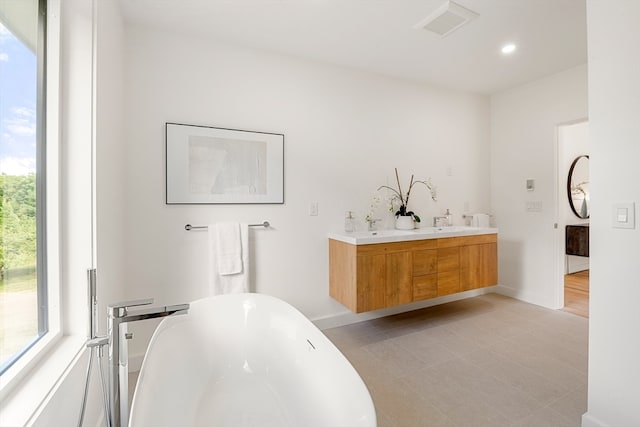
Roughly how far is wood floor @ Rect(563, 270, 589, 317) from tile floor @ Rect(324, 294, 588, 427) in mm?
234

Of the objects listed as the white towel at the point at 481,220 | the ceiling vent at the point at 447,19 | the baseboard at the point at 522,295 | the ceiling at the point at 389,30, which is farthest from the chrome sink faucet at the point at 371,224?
the baseboard at the point at 522,295

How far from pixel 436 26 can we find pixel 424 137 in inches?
51.1

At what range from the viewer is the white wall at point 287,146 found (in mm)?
2168

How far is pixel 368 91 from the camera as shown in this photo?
300cm

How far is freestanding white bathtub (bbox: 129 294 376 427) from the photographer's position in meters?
1.11

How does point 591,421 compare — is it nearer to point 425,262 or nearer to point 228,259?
point 425,262

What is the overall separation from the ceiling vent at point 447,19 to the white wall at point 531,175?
70.7 inches

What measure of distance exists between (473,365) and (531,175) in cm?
245

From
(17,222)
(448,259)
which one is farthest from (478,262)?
(17,222)

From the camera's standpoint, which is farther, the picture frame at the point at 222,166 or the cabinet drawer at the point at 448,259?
the cabinet drawer at the point at 448,259

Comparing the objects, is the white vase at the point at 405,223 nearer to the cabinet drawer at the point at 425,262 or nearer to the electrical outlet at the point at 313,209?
the cabinet drawer at the point at 425,262

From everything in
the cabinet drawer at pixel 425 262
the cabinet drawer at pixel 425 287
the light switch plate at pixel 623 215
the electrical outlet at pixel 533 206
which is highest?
the electrical outlet at pixel 533 206

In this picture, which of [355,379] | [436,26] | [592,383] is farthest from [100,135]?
[592,383]

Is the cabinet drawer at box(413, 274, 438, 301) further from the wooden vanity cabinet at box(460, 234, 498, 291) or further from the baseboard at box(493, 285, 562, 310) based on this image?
the baseboard at box(493, 285, 562, 310)
